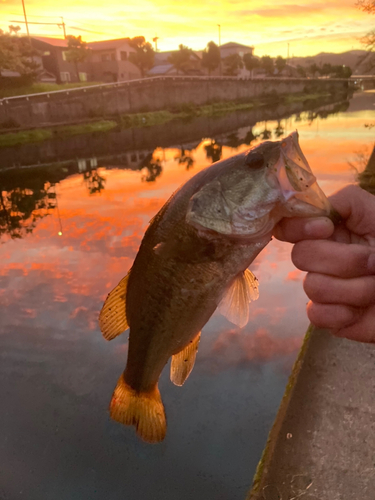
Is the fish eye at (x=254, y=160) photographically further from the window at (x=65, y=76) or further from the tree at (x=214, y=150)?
the window at (x=65, y=76)

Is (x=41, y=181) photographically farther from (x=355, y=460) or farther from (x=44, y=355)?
(x=355, y=460)

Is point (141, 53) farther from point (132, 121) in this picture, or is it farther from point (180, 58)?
point (132, 121)

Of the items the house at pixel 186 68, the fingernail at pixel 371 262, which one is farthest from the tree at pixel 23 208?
the house at pixel 186 68

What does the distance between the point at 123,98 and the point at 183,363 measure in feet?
154

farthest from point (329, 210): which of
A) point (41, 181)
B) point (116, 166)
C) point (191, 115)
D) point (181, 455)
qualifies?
point (191, 115)

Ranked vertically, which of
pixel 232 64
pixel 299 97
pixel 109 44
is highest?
pixel 109 44

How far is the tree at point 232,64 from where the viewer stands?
8131cm

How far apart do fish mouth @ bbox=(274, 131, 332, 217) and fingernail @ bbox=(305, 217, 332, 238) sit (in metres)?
0.05

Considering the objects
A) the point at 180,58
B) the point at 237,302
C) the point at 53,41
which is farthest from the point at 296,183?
the point at 180,58

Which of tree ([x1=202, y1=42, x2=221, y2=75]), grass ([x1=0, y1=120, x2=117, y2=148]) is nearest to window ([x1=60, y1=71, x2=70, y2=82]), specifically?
tree ([x1=202, y1=42, x2=221, y2=75])

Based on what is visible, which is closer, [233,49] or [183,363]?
[183,363]

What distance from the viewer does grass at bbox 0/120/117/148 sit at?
31344 millimetres

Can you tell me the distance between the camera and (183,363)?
287 centimetres

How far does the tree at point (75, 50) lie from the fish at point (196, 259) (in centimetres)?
6849
